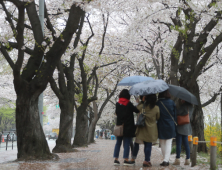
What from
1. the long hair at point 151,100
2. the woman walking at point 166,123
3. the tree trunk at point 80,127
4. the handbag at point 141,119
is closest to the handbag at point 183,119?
the woman walking at point 166,123

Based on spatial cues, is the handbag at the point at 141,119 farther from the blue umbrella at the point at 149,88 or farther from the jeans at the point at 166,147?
the jeans at the point at 166,147

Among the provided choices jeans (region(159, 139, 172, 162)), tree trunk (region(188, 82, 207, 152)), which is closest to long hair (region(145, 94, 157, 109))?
jeans (region(159, 139, 172, 162))

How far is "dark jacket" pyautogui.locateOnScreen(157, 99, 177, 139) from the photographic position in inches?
270

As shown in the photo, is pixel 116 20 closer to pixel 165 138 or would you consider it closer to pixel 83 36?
pixel 83 36

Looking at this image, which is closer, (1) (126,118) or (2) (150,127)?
(2) (150,127)

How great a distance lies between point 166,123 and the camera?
6.88 m

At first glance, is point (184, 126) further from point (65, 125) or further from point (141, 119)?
point (65, 125)

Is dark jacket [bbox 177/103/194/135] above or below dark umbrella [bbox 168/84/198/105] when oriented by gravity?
below

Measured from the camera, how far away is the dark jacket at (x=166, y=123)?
22.5 feet

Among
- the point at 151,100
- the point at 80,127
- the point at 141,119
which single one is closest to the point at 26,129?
the point at 141,119

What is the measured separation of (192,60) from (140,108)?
3.81 m

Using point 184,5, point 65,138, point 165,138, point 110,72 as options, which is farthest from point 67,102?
point 110,72

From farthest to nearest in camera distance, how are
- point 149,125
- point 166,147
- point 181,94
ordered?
1. point 181,94
2. point 166,147
3. point 149,125

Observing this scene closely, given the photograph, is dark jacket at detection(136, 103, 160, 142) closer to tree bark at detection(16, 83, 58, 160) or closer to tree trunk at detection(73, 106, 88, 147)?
tree bark at detection(16, 83, 58, 160)
